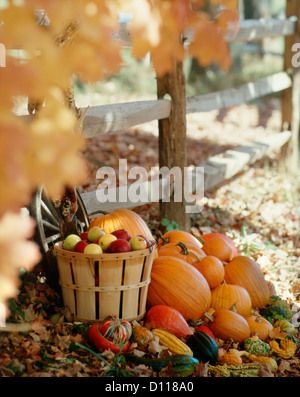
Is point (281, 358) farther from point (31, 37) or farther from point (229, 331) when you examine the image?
point (31, 37)

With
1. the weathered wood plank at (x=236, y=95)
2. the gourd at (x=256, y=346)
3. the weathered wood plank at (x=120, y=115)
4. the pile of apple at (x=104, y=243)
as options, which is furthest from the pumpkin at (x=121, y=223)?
the weathered wood plank at (x=236, y=95)

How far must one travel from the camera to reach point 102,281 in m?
2.72

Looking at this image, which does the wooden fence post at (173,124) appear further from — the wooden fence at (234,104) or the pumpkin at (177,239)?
the pumpkin at (177,239)

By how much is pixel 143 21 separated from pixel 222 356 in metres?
1.91

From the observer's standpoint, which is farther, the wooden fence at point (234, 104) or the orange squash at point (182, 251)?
the wooden fence at point (234, 104)

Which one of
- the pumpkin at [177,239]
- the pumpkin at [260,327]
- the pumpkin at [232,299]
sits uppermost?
the pumpkin at [177,239]

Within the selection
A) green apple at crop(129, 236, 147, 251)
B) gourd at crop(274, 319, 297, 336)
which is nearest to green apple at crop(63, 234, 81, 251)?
green apple at crop(129, 236, 147, 251)

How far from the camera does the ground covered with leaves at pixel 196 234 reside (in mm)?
2445

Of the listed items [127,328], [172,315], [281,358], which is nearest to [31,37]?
[127,328]

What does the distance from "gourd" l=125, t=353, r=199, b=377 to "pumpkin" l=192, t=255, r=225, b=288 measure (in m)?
0.85

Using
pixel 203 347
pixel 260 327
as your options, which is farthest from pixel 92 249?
pixel 260 327

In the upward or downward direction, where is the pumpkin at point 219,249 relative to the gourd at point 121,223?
downward

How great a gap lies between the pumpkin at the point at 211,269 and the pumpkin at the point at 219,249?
270 millimetres

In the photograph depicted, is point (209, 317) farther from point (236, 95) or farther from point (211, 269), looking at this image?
point (236, 95)
